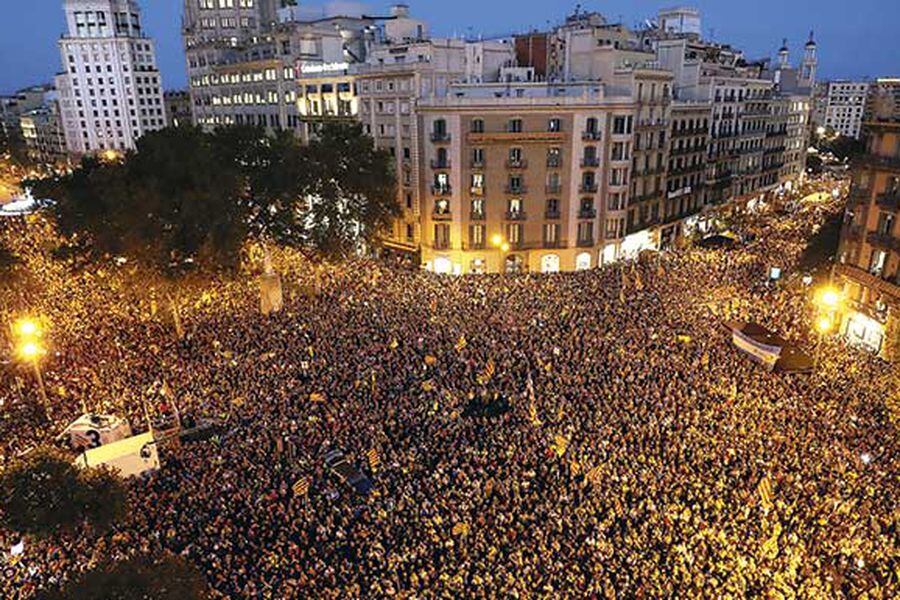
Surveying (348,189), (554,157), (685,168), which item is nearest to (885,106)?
(554,157)

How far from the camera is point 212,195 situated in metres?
33.2

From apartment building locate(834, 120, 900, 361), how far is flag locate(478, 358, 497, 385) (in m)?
20.3

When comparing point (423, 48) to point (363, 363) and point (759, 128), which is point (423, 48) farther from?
point (759, 128)

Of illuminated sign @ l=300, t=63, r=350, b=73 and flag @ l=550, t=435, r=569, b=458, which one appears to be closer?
flag @ l=550, t=435, r=569, b=458

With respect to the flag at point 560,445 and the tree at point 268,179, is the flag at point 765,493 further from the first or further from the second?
the tree at point 268,179

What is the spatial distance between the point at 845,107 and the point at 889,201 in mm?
172322

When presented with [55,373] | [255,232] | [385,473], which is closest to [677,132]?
[255,232]

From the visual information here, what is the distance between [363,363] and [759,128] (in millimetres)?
67130

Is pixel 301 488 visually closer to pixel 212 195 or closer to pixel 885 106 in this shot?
pixel 212 195

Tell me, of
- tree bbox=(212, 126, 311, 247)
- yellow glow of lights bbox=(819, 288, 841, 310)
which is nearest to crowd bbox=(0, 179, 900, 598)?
yellow glow of lights bbox=(819, 288, 841, 310)

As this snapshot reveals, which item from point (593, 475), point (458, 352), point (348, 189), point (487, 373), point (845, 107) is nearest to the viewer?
point (593, 475)

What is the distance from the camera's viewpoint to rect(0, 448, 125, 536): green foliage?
1628cm

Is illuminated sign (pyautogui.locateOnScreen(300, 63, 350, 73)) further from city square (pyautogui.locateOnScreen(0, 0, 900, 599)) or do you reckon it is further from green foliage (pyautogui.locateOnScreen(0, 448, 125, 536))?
green foliage (pyautogui.locateOnScreen(0, 448, 125, 536))

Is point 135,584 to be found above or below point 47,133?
below
